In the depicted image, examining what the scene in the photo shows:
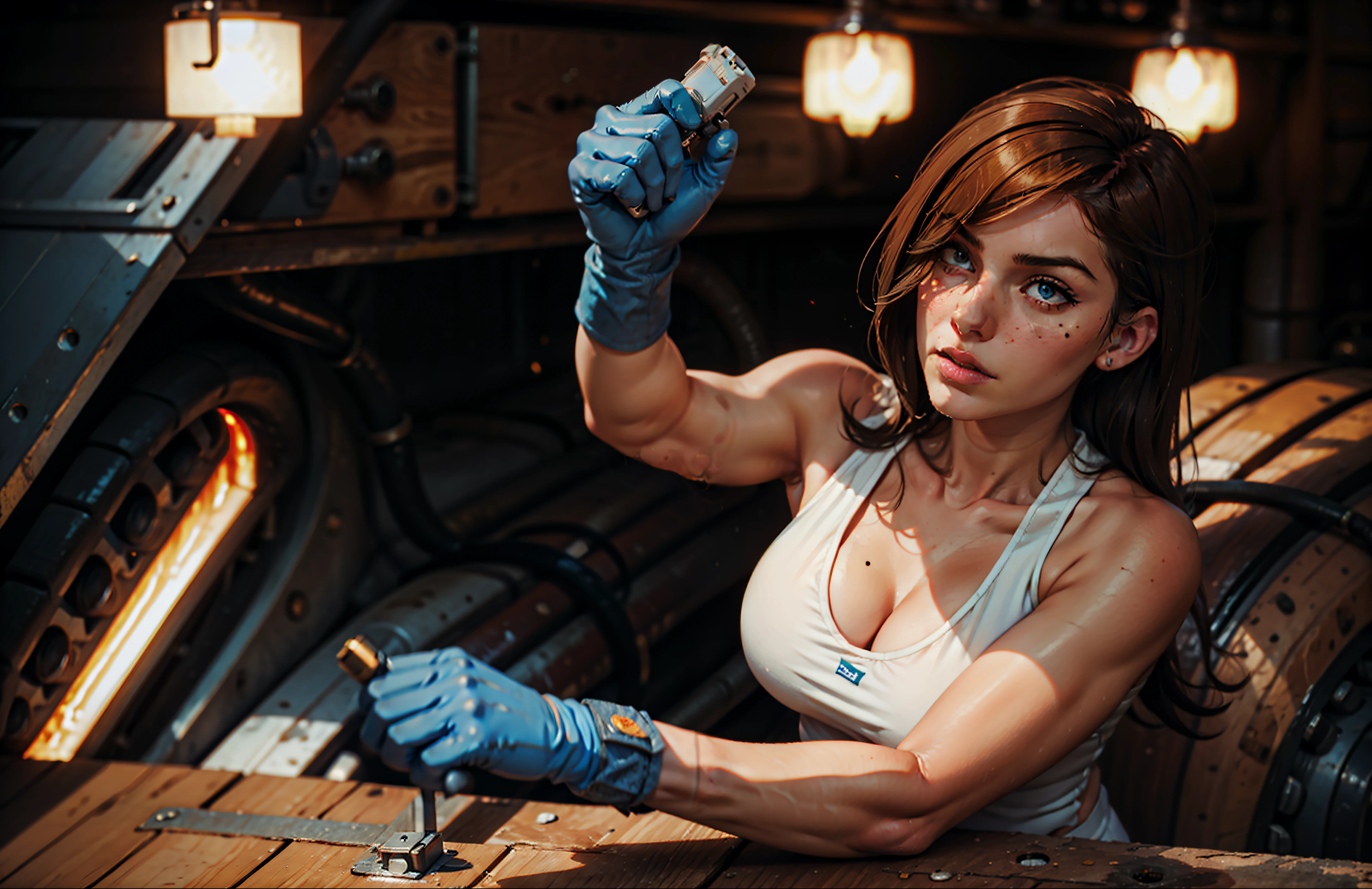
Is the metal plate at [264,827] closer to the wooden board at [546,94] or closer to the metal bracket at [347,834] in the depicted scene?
the metal bracket at [347,834]

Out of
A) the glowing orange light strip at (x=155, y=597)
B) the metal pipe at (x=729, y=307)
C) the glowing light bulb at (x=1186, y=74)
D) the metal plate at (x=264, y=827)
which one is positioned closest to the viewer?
the metal plate at (x=264, y=827)

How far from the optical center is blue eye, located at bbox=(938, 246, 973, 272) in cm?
171

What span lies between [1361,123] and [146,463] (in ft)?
19.1

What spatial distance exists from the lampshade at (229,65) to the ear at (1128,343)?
1.58 metres

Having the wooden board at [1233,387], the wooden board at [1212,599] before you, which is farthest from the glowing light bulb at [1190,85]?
the wooden board at [1212,599]

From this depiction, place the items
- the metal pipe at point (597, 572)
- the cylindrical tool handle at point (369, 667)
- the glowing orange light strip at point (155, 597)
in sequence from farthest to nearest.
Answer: the metal pipe at point (597, 572) < the glowing orange light strip at point (155, 597) < the cylindrical tool handle at point (369, 667)

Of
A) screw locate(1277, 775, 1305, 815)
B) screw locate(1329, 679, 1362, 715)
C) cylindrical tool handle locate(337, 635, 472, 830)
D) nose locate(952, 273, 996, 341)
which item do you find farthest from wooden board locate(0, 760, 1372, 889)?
screw locate(1329, 679, 1362, 715)

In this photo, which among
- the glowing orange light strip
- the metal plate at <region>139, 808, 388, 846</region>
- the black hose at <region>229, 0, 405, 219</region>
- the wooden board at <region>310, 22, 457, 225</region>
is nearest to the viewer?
the metal plate at <region>139, 808, 388, 846</region>

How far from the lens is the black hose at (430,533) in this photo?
315 cm

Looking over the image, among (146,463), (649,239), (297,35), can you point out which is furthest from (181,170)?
(649,239)

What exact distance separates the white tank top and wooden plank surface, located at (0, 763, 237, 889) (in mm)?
1108

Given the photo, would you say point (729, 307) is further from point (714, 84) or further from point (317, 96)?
point (714, 84)

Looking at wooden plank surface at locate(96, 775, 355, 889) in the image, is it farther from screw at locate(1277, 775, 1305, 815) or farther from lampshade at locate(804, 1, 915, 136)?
lampshade at locate(804, 1, 915, 136)

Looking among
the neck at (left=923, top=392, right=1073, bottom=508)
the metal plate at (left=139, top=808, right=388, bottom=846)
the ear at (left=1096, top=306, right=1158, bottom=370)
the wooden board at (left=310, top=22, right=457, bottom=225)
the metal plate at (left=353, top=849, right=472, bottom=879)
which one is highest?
the wooden board at (left=310, top=22, right=457, bottom=225)
